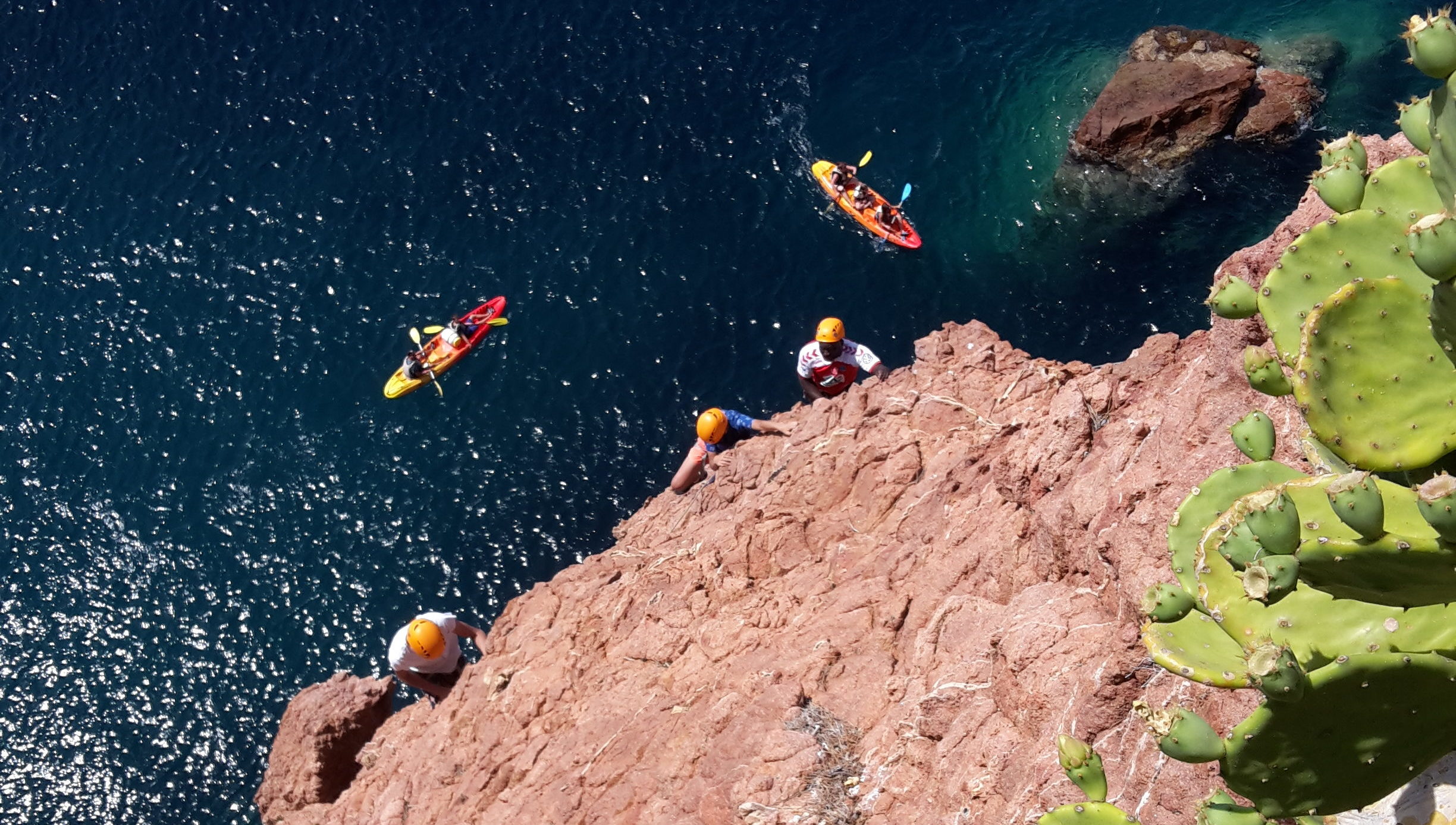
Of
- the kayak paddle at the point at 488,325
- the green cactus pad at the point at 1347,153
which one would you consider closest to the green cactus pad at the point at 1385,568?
the green cactus pad at the point at 1347,153

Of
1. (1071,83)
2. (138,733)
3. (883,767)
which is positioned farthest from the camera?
(1071,83)

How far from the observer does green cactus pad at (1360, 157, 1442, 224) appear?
6590 millimetres

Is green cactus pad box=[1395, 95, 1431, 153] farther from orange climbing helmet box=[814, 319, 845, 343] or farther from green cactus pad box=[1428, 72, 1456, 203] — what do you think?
orange climbing helmet box=[814, 319, 845, 343]

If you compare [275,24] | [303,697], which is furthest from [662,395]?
[275,24]

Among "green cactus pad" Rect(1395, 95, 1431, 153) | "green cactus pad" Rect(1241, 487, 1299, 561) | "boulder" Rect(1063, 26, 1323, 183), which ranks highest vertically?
"green cactus pad" Rect(1395, 95, 1431, 153)

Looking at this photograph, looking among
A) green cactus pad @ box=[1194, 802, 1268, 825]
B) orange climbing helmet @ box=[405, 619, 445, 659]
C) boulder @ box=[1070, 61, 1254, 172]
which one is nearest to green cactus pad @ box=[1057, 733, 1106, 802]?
green cactus pad @ box=[1194, 802, 1268, 825]

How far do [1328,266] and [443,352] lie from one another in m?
21.6

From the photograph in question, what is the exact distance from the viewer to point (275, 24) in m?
33.8

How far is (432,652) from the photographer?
58.1ft

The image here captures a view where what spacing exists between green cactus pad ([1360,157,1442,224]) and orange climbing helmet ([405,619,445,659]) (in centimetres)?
1457

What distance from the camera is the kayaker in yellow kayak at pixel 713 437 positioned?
20984 mm

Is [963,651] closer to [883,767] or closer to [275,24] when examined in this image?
[883,767]

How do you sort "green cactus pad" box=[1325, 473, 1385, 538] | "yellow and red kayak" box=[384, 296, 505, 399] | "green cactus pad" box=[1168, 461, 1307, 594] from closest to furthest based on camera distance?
"green cactus pad" box=[1325, 473, 1385, 538] < "green cactus pad" box=[1168, 461, 1307, 594] < "yellow and red kayak" box=[384, 296, 505, 399]

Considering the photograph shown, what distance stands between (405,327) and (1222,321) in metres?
20.2
